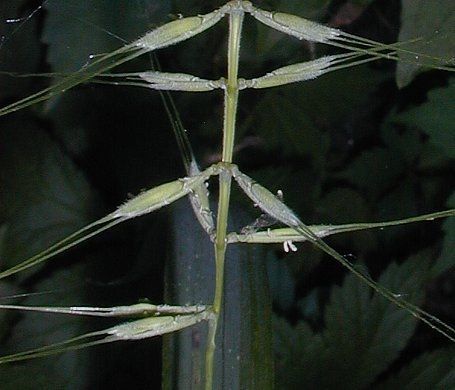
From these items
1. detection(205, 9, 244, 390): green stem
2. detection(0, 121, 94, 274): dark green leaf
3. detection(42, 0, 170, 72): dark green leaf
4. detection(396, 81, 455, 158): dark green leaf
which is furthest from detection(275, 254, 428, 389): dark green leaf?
detection(205, 9, 244, 390): green stem

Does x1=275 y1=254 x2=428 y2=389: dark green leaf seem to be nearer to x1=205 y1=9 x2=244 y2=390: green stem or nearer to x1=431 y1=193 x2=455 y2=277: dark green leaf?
x1=431 y1=193 x2=455 y2=277: dark green leaf

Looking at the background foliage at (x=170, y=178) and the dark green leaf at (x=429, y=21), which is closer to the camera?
the dark green leaf at (x=429, y=21)

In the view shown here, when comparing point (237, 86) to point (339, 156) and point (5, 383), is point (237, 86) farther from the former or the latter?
point (339, 156)

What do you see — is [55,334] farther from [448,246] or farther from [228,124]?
[228,124]

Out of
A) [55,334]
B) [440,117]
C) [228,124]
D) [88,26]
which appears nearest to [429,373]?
[440,117]

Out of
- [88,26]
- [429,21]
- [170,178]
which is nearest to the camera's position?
[429,21]

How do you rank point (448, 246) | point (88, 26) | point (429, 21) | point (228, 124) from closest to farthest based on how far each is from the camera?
point (228, 124) → point (429, 21) → point (88, 26) → point (448, 246)

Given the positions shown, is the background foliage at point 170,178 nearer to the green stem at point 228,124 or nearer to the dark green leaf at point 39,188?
the dark green leaf at point 39,188

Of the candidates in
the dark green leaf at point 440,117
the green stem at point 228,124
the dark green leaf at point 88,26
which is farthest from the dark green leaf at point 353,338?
the green stem at point 228,124

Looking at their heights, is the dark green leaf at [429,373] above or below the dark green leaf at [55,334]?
below
